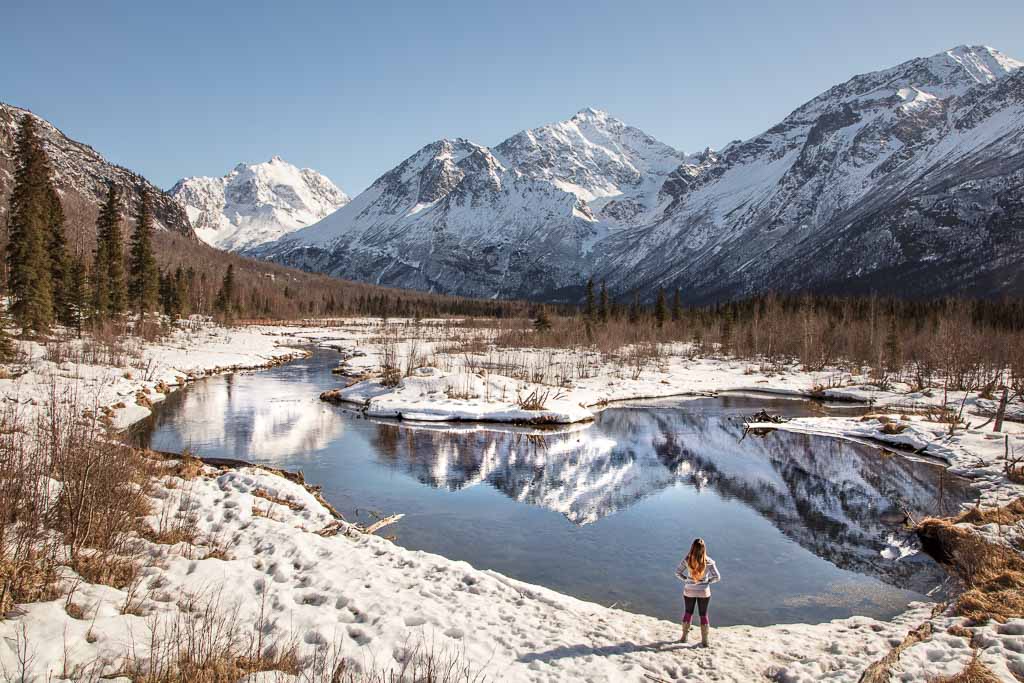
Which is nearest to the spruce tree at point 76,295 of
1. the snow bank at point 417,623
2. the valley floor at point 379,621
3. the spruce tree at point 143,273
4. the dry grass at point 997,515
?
the spruce tree at point 143,273

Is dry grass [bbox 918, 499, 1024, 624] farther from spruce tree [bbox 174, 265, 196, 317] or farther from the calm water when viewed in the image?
spruce tree [bbox 174, 265, 196, 317]

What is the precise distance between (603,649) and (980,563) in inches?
349

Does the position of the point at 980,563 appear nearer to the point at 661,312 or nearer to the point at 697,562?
the point at 697,562

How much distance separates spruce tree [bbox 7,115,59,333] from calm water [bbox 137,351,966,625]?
16783 mm

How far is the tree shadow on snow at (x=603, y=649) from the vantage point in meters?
8.09

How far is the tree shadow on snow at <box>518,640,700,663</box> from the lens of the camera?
8.09 metres

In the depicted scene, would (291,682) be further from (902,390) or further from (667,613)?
(902,390)

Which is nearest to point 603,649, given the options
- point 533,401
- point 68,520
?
point 68,520

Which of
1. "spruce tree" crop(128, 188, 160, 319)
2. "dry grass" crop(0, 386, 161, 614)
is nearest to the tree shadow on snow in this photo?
"dry grass" crop(0, 386, 161, 614)

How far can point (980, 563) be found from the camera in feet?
39.3

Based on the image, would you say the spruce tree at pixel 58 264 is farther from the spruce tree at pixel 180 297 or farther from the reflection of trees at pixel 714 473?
the reflection of trees at pixel 714 473

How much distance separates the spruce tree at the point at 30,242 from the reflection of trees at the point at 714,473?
2843 cm

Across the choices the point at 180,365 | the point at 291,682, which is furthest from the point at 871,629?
the point at 180,365

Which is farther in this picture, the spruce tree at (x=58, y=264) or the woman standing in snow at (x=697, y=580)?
the spruce tree at (x=58, y=264)
